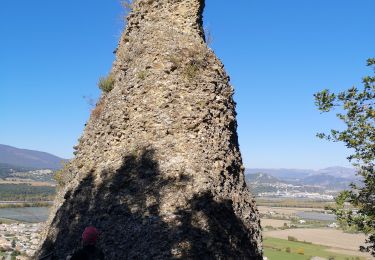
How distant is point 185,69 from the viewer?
478 inches

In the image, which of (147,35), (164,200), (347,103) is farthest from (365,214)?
(147,35)

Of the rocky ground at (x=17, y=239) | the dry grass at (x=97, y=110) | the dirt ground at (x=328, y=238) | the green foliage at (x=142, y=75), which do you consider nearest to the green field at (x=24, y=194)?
the rocky ground at (x=17, y=239)

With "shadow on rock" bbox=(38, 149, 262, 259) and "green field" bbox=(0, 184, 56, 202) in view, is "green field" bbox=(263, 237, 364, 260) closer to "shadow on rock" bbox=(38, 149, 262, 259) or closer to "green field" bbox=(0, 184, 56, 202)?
"shadow on rock" bbox=(38, 149, 262, 259)

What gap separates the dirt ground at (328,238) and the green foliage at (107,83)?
78.6m

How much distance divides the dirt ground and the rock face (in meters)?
78.8

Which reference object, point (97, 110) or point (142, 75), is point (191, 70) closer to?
point (142, 75)

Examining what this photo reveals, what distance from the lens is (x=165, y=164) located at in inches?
417

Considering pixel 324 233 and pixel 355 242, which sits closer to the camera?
pixel 355 242

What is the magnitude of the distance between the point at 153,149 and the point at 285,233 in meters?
105

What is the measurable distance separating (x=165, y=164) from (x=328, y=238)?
10340 centimetres

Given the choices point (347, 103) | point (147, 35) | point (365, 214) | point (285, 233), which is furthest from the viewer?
point (285, 233)

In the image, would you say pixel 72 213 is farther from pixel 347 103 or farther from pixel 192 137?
pixel 347 103

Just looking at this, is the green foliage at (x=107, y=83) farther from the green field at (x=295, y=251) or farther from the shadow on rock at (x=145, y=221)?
→ the green field at (x=295, y=251)

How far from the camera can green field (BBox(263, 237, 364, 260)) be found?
241 ft
